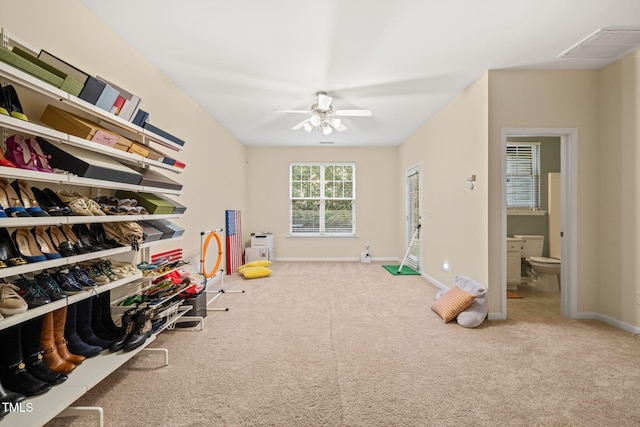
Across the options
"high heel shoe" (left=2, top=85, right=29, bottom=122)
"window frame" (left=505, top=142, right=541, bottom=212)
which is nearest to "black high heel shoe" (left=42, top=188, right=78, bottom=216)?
"high heel shoe" (left=2, top=85, right=29, bottom=122)

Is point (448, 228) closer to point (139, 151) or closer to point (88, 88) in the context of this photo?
point (139, 151)

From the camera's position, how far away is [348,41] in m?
2.59

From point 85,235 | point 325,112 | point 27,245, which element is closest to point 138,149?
point 85,235

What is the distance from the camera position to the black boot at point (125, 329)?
73.5 inches

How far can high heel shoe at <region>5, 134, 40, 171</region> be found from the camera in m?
1.48

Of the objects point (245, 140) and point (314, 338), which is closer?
point (314, 338)

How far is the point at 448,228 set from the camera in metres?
4.21

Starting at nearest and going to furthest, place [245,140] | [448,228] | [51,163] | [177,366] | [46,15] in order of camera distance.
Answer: [51,163]
[46,15]
[177,366]
[448,228]
[245,140]

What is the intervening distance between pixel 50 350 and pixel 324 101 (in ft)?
10.3

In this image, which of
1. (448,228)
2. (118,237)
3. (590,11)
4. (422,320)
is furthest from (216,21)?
(448,228)

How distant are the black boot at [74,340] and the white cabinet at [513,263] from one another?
15.8 ft

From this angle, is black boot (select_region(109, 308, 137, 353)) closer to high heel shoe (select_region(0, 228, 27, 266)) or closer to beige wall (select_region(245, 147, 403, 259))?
high heel shoe (select_region(0, 228, 27, 266))

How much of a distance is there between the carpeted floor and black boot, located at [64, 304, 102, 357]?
10.7 inches

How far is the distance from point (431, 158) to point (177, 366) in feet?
14.4
